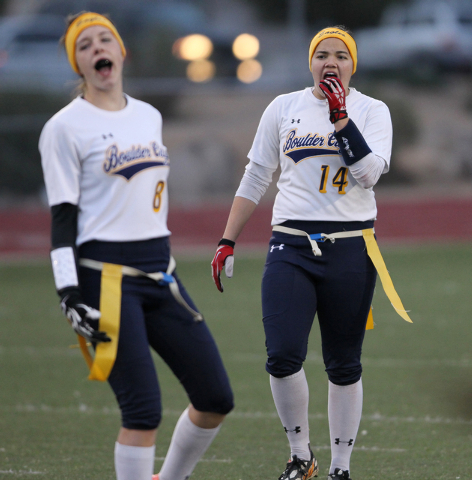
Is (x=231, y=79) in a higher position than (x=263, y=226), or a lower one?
higher

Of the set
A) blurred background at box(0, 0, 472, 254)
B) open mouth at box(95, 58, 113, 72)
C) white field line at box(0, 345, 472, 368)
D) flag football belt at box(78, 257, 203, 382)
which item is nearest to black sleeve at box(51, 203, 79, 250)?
flag football belt at box(78, 257, 203, 382)

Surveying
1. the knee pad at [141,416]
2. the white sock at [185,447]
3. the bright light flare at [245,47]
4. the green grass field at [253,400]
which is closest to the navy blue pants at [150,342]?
the knee pad at [141,416]

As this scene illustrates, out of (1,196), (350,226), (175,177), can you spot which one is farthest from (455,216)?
(350,226)

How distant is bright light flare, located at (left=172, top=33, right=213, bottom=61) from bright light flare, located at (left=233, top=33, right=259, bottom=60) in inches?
24.9

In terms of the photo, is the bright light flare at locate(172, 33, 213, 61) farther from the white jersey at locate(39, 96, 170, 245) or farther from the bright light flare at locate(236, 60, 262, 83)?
the white jersey at locate(39, 96, 170, 245)

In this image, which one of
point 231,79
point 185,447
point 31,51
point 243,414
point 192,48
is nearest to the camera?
point 185,447

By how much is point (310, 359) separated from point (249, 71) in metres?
13.8

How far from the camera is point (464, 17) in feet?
66.0

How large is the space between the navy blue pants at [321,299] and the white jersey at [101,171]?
82 cm

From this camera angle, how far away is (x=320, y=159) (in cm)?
375

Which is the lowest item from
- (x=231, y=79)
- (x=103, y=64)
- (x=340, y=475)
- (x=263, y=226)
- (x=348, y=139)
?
(x=263, y=226)

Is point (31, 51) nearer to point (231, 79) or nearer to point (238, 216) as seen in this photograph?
point (231, 79)

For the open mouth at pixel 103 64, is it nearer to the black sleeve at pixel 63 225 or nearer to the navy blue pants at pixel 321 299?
the black sleeve at pixel 63 225

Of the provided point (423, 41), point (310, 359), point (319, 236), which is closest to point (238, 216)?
point (319, 236)
